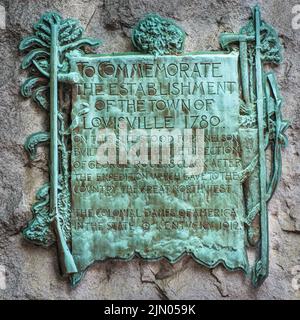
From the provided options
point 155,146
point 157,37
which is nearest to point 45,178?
point 155,146

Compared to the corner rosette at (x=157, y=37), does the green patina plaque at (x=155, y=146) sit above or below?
below

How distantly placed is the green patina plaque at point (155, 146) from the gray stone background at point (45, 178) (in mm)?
66

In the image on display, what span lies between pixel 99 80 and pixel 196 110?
1.74 feet

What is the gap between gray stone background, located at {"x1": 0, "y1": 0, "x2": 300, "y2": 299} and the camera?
10.7 feet

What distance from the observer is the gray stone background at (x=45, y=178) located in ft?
10.7

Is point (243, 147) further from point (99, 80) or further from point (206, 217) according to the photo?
point (99, 80)

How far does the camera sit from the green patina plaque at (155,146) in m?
3.25

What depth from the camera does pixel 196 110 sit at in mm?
3314

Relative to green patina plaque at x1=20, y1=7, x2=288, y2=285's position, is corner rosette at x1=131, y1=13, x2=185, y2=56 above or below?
above

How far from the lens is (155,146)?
3.29 metres

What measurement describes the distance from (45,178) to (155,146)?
0.60 m

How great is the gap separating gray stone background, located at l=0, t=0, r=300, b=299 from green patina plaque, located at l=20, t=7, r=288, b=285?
66mm

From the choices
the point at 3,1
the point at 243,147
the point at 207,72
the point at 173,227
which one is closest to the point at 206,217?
the point at 173,227

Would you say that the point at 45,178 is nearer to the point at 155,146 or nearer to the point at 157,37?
the point at 155,146
